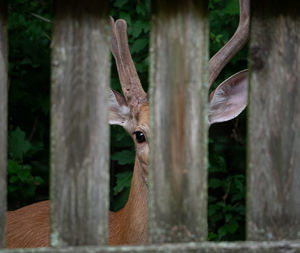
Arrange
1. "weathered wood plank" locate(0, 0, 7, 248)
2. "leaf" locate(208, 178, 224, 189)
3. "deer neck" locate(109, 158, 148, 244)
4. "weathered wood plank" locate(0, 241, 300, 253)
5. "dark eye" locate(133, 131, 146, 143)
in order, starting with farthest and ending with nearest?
"leaf" locate(208, 178, 224, 189), "dark eye" locate(133, 131, 146, 143), "deer neck" locate(109, 158, 148, 244), "weathered wood plank" locate(0, 0, 7, 248), "weathered wood plank" locate(0, 241, 300, 253)

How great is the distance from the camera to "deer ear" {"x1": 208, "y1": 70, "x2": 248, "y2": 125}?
15.7ft

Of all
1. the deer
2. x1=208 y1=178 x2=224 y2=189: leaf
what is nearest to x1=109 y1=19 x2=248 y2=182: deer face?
the deer

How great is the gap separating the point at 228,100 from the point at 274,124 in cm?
276

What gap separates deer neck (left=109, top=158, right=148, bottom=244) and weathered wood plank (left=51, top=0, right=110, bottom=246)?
6.89ft

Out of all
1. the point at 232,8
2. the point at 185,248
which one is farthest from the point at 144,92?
the point at 185,248

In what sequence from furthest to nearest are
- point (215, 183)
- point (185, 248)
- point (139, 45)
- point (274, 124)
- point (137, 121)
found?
1. point (215, 183)
2. point (139, 45)
3. point (137, 121)
4. point (274, 124)
5. point (185, 248)

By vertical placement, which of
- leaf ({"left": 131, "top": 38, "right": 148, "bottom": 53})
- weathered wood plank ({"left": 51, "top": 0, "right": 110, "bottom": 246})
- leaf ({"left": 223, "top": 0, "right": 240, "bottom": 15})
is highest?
leaf ({"left": 223, "top": 0, "right": 240, "bottom": 15})

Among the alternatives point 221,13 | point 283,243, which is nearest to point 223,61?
point 221,13

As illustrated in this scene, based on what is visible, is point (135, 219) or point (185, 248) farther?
point (135, 219)

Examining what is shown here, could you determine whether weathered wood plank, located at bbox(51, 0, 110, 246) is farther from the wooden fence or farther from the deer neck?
the deer neck

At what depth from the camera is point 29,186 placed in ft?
19.4

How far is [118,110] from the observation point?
5004 mm

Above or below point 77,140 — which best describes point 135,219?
below

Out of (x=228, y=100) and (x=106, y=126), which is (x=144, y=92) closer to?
(x=228, y=100)
